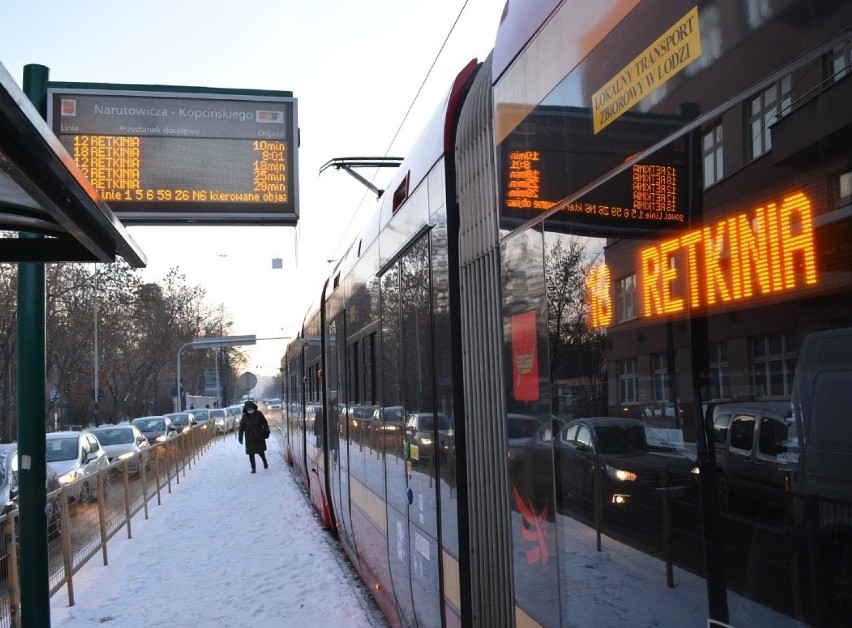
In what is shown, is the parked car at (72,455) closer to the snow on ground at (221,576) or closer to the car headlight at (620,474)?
the snow on ground at (221,576)

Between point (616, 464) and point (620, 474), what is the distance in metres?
0.03

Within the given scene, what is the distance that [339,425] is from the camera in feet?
28.8

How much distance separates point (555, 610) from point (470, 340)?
1.36 meters

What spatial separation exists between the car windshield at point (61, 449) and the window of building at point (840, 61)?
685 inches

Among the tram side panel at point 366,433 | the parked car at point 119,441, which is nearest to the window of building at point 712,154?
the tram side panel at point 366,433

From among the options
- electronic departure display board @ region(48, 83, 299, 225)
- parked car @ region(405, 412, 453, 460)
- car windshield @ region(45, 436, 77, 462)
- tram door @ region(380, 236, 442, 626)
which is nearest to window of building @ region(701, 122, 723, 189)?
parked car @ region(405, 412, 453, 460)

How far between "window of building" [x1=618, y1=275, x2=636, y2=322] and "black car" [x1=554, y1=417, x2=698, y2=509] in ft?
0.93

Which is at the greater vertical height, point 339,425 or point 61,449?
point 339,425

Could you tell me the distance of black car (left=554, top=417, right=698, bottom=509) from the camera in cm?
205

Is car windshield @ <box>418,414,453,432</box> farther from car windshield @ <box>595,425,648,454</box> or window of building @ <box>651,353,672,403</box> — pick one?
window of building @ <box>651,353,672,403</box>

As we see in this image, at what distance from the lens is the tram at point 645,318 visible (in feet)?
5.16

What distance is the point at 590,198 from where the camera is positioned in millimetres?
2453

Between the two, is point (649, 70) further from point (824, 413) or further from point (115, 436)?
point (115, 436)

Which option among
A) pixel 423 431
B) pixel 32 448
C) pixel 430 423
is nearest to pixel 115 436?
pixel 32 448
